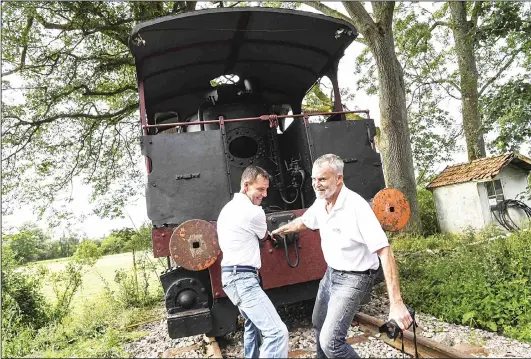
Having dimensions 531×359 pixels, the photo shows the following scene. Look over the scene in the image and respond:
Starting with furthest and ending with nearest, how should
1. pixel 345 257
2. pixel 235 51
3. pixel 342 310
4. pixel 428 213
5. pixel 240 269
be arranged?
pixel 428 213 → pixel 235 51 → pixel 240 269 → pixel 345 257 → pixel 342 310

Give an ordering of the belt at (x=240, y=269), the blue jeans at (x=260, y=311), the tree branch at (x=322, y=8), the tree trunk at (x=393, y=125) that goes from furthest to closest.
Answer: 1. the tree branch at (x=322, y=8)
2. the tree trunk at (x=393, y=125)
3. the belt at (x=240, y=269)
4. the blue jeans at (x=260, y=311)

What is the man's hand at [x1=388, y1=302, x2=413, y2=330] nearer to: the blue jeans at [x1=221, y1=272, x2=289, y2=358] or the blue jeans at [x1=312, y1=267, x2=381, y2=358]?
the blue jeans at [x1=312, y1=267, x2=381, y2=358]

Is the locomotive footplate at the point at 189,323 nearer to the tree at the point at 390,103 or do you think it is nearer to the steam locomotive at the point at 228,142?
the steam locomotive at the point at 228,142

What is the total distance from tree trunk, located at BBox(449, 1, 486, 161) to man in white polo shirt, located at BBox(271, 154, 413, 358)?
7.99m

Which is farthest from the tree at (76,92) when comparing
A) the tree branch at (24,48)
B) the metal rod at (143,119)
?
the metal rod at (143,119)

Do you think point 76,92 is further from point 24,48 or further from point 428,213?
point 428,213

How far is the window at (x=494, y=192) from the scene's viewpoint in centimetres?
1334

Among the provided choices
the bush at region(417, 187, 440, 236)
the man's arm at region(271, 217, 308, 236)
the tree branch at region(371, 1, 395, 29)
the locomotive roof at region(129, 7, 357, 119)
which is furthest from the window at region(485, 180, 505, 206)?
the man's arm at region(271, 217, 308, 236)

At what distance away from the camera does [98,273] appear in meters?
7.61

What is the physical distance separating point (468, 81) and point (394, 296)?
1068cm

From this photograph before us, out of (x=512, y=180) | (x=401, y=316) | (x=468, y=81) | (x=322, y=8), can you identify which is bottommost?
(x=401, y=316)

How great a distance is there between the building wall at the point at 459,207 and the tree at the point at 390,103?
3545 mm

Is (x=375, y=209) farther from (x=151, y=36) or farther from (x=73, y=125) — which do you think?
(x=73, y=125)

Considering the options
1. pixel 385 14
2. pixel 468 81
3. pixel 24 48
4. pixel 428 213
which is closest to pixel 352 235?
pixel 385 14
